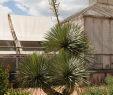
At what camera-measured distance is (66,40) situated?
44.1ft

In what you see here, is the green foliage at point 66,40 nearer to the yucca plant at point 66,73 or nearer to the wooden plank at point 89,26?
the yucca plant at point 66,73

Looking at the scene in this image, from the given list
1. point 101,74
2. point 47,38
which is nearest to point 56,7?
point 47,38

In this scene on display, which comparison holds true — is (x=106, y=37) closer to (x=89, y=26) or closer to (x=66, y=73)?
(x=89, y=26)

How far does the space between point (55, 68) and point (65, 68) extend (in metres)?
0.34

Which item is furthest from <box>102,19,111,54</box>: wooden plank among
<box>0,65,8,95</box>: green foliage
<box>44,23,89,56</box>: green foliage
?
<box>0,65,8,95</box>: green foliage

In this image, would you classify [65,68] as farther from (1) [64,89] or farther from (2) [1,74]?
(2) [1,74]

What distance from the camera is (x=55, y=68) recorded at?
1188 centimetres

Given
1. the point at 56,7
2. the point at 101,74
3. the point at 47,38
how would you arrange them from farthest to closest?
the point at 101,74, the point at 47,38, the point at 56,7

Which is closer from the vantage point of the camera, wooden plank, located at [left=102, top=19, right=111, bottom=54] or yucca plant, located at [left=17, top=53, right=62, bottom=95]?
yucca plant, located at [left=17, top=53, right=62, bottom=95]

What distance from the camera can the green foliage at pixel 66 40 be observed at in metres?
13.4

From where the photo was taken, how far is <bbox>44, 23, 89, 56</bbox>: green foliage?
1338 centimetres

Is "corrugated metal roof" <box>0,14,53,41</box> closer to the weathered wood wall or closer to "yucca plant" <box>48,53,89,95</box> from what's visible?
the weathered wood wall

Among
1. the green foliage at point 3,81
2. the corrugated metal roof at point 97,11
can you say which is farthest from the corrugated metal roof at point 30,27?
the green foliage at point 3,81

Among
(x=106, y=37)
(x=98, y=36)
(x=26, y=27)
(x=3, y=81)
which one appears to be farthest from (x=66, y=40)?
(x=106, y=37)
